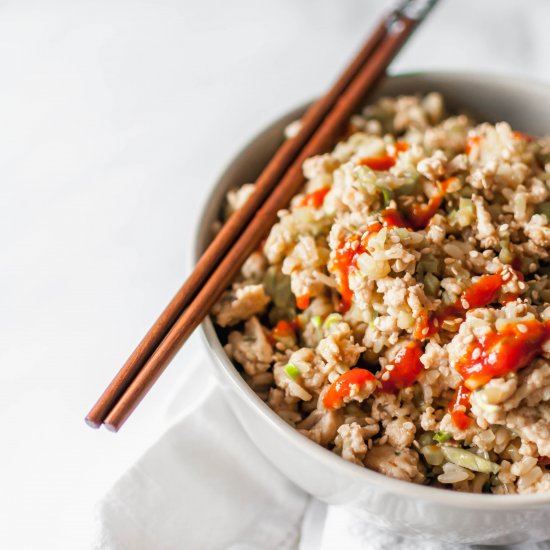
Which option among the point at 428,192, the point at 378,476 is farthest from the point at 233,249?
the point at 378,476

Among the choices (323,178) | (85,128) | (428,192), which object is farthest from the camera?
(85,128)

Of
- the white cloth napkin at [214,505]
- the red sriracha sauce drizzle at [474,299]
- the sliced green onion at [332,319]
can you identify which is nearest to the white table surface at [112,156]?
the white cloth napkin at [214,505]

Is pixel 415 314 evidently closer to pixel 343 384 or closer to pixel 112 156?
pixel 343 384

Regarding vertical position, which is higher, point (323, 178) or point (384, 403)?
point (323, 178)

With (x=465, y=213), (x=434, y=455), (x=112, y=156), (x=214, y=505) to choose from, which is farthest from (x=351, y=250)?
(x=112, y=156)

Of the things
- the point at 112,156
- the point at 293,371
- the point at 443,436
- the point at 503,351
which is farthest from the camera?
the point at 112,156

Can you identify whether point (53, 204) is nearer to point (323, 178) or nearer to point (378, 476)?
point (323, 178)

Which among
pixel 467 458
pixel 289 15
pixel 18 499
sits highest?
pixel 289 15
